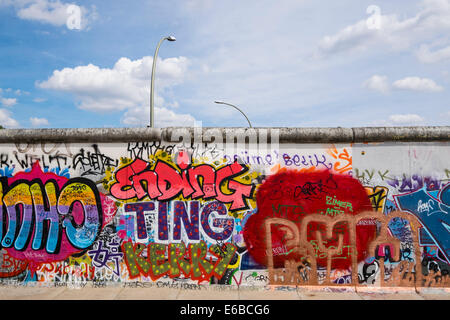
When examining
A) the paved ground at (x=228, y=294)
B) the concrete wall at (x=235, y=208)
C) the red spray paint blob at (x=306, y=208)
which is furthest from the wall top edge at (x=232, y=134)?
the paved ground at (x=228, y=294)

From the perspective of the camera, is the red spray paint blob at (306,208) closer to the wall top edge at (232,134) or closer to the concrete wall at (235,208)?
the concrete wall at (235,208)

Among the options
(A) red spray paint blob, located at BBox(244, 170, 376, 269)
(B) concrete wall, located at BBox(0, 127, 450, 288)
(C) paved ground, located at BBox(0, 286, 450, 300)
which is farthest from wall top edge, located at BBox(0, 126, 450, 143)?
(C) paved ground, located at BBox(0, 286, 450, 300)

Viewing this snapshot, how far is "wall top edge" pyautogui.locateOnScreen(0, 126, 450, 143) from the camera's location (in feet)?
17.6

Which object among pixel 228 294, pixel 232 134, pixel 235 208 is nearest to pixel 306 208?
pixel 235 208

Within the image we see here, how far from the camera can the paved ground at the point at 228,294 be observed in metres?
5.11

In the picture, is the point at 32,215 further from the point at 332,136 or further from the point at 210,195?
the point at 332,136

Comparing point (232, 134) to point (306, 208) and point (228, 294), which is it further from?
point (228, 294)

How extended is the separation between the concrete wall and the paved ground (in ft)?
0.44

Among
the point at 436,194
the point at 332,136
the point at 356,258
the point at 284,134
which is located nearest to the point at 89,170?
the point at 284,134

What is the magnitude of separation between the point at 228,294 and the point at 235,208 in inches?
54.7

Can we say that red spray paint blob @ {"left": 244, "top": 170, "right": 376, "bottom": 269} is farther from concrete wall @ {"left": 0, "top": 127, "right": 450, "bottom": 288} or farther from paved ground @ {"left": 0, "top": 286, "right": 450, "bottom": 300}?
paved ground @ {"left": 0, "top": 286, "right": 450, "bottom": 300}

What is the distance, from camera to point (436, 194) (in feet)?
17.5

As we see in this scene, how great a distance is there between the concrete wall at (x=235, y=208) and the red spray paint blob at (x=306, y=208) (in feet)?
0.06
